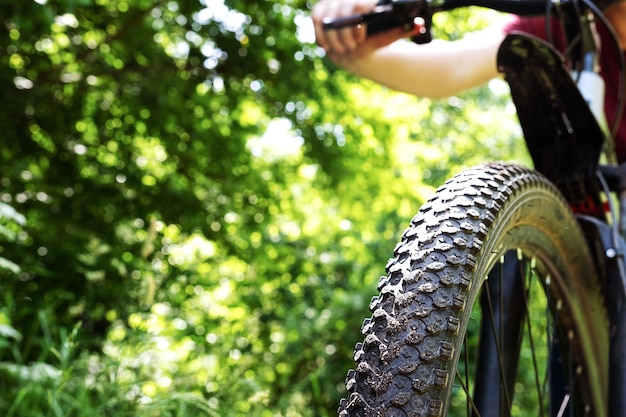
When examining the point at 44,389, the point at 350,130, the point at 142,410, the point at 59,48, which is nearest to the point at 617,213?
the point at 142,410

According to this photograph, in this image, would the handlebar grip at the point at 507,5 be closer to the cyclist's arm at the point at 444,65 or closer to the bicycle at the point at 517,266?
the bicycle at the point at 517,266

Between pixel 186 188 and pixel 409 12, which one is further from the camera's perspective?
pixel 186 188

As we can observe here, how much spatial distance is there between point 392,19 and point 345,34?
0.31ft

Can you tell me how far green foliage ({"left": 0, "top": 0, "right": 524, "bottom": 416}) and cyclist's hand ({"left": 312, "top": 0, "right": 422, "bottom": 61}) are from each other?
921mm

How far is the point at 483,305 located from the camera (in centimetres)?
116

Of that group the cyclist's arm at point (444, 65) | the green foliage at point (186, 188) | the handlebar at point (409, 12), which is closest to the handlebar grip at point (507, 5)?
the handlebar at point (409, 12)

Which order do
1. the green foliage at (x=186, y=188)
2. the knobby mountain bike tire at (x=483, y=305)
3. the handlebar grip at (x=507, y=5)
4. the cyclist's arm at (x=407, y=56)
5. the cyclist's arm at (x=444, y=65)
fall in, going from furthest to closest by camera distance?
the green foliage at (x=186, y=188) → the cyclist's arm at (x=444, y=65) → the cyclist's arm at (x=407, y=56) → the handlebar grip at (x=507, y=5) → the knobby mountain bike tire at (x=483, y=305)

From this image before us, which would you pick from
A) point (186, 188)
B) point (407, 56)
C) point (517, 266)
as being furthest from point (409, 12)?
point (186, 188)

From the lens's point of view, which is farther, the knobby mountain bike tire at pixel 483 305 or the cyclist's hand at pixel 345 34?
the cyclist's hand at pixel 345 34

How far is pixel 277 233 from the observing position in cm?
377

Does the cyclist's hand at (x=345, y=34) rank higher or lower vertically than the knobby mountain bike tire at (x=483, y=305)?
higher

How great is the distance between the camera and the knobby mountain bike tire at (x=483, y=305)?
79 centimetres

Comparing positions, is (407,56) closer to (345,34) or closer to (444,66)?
(444,66)

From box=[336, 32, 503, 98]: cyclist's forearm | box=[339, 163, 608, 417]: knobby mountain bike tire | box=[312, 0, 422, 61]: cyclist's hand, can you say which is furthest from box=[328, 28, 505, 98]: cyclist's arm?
box=[339, 163, 608, 417]: knobby mountain bike tire
